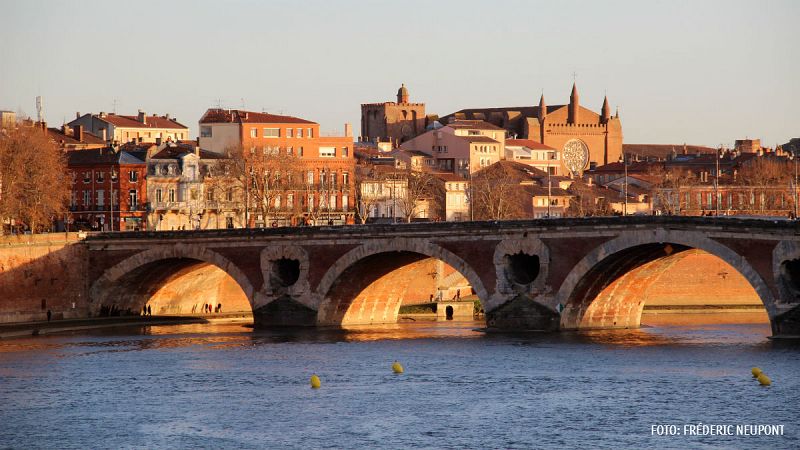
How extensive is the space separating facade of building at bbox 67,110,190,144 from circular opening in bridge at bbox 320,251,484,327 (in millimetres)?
52532

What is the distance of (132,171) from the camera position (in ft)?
429

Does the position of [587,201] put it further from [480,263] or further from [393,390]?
[393,390]

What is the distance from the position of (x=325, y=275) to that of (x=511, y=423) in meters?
33.7

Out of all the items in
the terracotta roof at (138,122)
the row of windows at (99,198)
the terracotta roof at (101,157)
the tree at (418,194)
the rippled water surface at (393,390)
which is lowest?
the rippled water surface at (393,390)

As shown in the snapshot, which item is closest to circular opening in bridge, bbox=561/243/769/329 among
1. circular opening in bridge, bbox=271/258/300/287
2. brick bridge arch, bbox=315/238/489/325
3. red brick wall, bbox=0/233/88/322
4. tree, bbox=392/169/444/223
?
brick bridge arch, bbox=315/238/489/325

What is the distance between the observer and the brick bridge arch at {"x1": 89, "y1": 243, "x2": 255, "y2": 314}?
Answer: 9862 centimetres

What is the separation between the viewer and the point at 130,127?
16288 cm

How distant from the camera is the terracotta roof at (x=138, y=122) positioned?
163000mm

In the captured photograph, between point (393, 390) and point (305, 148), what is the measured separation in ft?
263

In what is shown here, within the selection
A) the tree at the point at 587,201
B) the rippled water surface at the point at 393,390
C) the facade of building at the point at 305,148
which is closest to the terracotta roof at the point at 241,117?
the facade of building at the point at 305,148

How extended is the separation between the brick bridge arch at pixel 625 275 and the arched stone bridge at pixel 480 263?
2.7 inches

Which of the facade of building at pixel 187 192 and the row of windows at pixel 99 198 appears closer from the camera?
the row of windows at pixel 99 198

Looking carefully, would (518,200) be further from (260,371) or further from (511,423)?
(511,423)

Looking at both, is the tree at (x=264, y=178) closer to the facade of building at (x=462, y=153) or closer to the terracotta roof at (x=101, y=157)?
the terracotta roof at (x=101, y=157)
